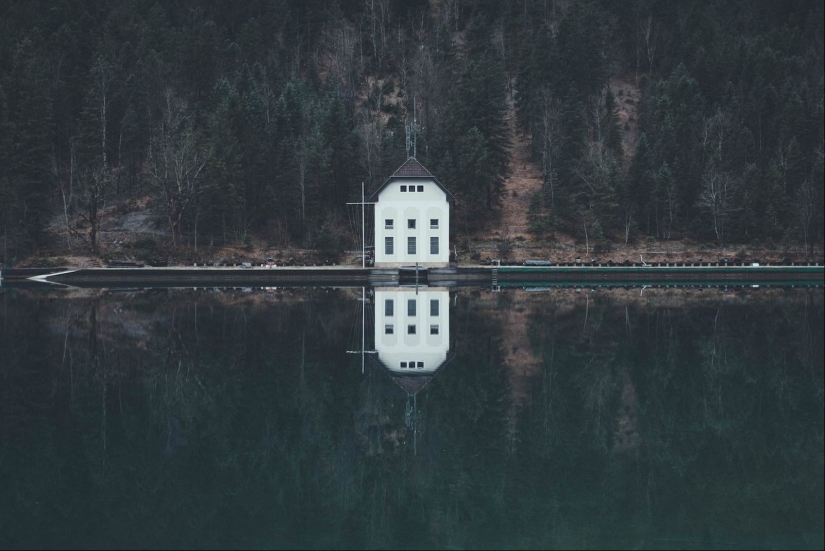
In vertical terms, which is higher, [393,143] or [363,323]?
[393,143]

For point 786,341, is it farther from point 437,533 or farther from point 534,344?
point 437,533

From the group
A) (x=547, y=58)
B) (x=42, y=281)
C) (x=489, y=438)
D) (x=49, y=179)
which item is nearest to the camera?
(x=489, y=438)

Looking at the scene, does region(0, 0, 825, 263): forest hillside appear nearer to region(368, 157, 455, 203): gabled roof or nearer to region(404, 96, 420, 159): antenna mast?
region(404, 96, 420, 159): antenna mast

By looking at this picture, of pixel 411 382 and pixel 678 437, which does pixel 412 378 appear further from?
pixel 678 437

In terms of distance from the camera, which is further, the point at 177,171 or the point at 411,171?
the point at 177,171

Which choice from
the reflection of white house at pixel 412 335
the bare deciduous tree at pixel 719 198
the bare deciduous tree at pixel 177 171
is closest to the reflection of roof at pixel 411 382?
the reflection of white house at pixel 412 335

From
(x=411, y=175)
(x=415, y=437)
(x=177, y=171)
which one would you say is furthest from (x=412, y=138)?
(x=415, y=437)

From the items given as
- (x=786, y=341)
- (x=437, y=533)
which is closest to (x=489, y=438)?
(x=437, y=533)
